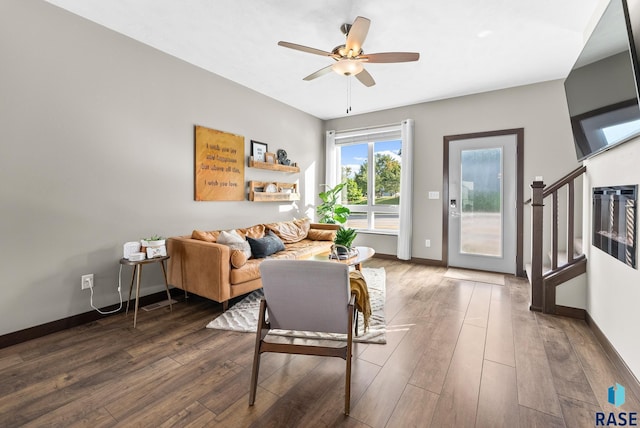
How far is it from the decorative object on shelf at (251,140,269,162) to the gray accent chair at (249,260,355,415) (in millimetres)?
3040

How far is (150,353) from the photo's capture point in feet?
7.02

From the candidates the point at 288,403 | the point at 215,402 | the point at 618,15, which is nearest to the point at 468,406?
the point at 288,403

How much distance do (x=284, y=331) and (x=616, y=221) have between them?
2.66m

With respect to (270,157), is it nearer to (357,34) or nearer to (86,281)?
(357,34)

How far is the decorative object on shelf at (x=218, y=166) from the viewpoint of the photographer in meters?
3.62

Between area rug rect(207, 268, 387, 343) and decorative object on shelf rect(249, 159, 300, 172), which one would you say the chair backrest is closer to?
area rug rect(207, 268, 387, 343)

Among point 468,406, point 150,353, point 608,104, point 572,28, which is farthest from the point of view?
point 572,28

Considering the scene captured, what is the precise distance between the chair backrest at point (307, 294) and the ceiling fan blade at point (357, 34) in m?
1.85

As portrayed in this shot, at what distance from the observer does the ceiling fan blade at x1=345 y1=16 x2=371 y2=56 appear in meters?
2.16

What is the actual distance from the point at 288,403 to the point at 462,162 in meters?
4.36

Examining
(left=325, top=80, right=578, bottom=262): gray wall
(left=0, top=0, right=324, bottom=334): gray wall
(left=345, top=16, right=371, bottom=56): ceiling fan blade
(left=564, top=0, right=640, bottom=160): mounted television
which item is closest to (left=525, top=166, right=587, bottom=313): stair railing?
(left=564, top=0, right=640, bottom=160): mounted television

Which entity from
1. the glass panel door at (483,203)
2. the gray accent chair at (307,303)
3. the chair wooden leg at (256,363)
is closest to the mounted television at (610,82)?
the glass panel door at (483,203)

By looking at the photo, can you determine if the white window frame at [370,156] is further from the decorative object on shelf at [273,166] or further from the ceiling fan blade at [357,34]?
the ceiling fan blade at [357,34]

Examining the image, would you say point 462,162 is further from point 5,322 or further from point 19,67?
point 5,322
